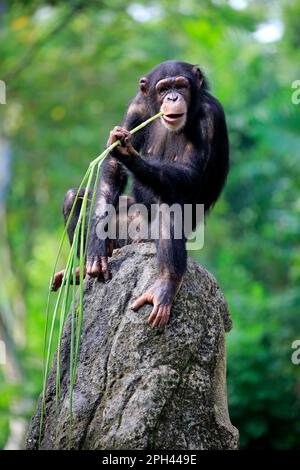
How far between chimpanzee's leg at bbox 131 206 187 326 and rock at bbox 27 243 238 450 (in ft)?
0.24

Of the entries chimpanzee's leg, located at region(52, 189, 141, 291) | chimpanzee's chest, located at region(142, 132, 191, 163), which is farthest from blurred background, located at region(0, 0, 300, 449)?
chimpanzee's chest, located at region(142, 132, 191, 163)

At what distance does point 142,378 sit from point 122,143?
134cm

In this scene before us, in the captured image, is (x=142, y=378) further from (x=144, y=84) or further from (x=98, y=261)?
(x=144, y=84)

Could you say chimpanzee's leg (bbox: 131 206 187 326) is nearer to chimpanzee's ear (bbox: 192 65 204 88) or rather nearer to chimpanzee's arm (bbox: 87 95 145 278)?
chimpanzee's arm (bbox: 87 95 145 278)

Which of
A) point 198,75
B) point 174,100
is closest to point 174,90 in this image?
point 174,100

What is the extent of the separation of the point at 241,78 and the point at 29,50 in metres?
11.1

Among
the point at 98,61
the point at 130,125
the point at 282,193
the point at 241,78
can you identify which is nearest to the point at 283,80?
the point at 241,78

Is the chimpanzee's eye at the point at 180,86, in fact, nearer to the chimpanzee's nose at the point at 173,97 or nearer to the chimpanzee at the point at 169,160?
the chimpanzee at the point at 169,160

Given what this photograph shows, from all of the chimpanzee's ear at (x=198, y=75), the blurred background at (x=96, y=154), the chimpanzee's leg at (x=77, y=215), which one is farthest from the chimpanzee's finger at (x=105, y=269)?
the blurred background at (x=96, y=154)

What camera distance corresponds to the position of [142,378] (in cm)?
475

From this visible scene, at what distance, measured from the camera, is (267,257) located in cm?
1922

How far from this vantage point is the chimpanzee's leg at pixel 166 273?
192 inches

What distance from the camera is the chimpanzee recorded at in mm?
5160
